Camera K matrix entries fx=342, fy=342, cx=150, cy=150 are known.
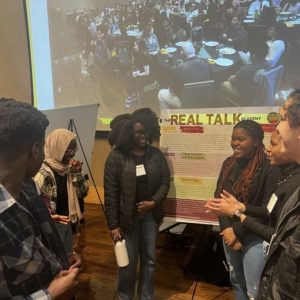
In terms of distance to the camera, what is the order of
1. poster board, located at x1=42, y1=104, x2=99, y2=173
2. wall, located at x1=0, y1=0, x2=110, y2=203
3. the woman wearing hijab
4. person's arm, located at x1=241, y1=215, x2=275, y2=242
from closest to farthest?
person's arm, located at x1=241, y1=215, x2=275, y2=242 → the woman wearing hijab → poster board, located at x1=42, y1=104, x2=99, y2=173 → wall, located at x1=0, y1=0, x2=110, y2=203

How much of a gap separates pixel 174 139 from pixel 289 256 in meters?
1.66

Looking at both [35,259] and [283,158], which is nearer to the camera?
[35,259]

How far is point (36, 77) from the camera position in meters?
4.50

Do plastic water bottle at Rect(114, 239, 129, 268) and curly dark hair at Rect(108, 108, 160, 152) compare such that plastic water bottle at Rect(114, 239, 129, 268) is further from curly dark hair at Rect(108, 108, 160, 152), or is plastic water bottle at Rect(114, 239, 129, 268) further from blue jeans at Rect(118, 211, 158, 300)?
curly dark hair at Rect(108, 108, 160, 152)

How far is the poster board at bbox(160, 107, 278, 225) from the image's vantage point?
2.42 m

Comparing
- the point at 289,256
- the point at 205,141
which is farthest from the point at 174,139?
the point at 289,256

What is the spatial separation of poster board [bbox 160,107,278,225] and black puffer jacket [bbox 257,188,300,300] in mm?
1345

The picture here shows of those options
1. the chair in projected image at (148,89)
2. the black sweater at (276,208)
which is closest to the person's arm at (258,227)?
the black sweater at (276,208)

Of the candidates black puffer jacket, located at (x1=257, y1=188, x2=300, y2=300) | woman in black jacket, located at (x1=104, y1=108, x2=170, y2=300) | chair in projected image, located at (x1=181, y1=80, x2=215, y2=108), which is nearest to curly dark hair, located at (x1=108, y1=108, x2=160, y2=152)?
woman in black jacket, located at (x1=104, y1=108, x2=170, y2=300)

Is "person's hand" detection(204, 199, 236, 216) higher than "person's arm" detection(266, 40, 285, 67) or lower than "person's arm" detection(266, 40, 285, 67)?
lower

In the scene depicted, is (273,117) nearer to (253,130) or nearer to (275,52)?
(253,130)

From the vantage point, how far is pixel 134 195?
223 centimetres

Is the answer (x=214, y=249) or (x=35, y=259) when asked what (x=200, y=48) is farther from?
(x=35, y=259)

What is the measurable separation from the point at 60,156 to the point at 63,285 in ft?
4.30
